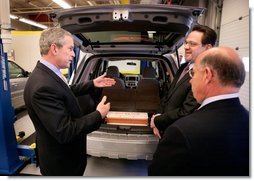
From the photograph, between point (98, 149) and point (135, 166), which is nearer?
point (98, 149)

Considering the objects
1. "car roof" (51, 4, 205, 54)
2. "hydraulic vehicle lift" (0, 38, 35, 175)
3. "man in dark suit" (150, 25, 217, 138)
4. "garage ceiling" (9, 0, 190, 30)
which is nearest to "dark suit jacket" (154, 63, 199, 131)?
"man in dark suit" (150, 25, 217, 138)

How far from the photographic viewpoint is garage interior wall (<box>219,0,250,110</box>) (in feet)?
8.91

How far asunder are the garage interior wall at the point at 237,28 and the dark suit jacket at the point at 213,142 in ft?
6.03

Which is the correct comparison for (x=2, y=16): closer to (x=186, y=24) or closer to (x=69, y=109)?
(x=69, y=109)

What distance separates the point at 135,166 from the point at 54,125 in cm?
190

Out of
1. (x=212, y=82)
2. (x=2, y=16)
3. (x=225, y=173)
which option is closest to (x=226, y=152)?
(x=225, y=173)

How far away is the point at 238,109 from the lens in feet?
3.16

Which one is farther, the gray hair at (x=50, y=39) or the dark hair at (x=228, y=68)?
the gray hair at (x=50, y=39)

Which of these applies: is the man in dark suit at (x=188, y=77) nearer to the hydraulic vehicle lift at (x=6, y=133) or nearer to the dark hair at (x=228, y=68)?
the dark hair at (x=228, y=68)

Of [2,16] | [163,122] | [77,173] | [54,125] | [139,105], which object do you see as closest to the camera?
[54,125]

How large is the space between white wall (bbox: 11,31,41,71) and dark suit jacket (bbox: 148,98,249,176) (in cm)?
913

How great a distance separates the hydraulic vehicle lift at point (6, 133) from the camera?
8.12 ft

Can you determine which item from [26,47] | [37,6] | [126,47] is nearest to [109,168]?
[126,47]

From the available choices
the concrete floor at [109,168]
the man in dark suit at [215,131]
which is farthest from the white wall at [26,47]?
the man in dark suit at [215,131]
